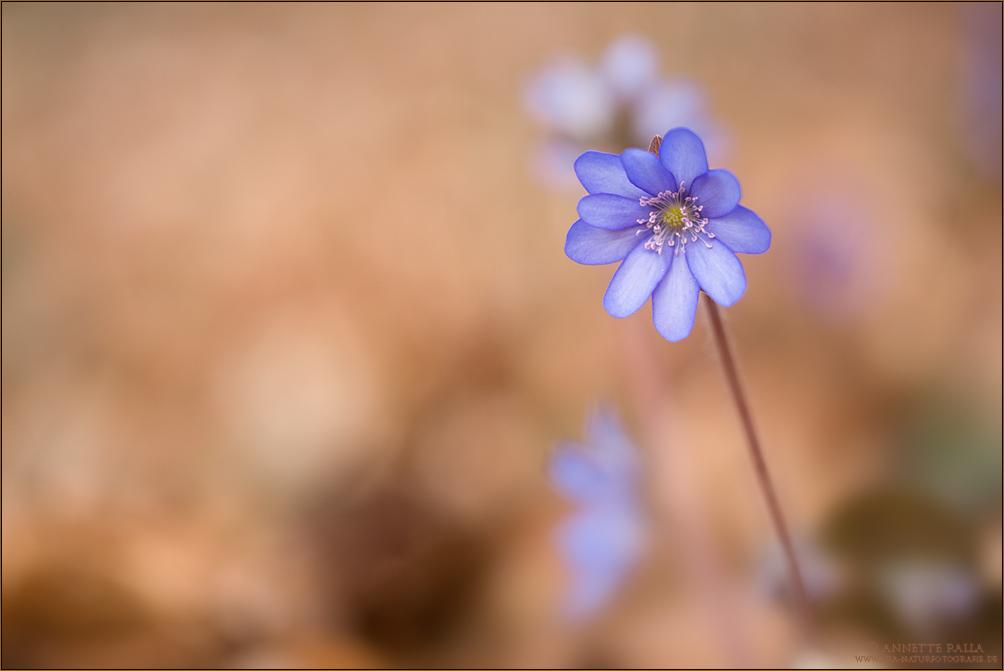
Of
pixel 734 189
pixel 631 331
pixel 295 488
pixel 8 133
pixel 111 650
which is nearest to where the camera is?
pixel 734 189

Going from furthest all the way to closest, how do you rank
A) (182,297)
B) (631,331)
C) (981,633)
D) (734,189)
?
(182,297) → (631,331) → (981,633) → (734,189)

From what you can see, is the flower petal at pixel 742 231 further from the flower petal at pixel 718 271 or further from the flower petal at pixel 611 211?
the flower petal at pixel 611 211

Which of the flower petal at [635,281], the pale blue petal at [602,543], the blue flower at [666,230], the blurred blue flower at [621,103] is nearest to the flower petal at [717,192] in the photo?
the blue flower at [666,230]

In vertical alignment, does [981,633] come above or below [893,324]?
below

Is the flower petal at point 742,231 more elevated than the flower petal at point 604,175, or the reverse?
the flower petal at point 604,175

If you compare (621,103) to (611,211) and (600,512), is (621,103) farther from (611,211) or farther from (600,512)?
(600,512)

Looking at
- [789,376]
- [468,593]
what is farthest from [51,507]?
[789,376]

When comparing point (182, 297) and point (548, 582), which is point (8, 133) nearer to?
point (182, 297)

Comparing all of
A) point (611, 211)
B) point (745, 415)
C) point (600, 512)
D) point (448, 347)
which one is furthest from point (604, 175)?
point (448, 347)
